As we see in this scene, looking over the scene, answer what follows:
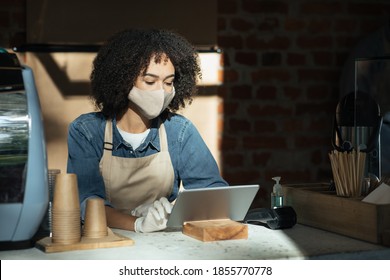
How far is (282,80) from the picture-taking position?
4.20 metres

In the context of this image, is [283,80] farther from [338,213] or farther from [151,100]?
[338,213]

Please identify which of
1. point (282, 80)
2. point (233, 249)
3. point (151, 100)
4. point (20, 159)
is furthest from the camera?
point (282, 80)

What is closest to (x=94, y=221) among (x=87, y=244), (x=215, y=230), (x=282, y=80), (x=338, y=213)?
(x=87, y=244)

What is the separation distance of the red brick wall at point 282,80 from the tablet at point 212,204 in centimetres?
195

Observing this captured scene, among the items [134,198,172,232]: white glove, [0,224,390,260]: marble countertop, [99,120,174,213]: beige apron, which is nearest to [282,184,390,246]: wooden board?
[0,224,390,260]: marble countertop

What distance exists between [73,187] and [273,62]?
2.44 metres

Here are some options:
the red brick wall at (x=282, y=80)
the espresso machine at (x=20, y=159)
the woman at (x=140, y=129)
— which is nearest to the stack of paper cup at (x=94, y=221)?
the espresso machine at (x=20, y=159)

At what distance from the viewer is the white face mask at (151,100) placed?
8.56 ft

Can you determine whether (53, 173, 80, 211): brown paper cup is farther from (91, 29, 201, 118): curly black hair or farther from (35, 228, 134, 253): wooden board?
(91, 29, 201, 118): curly black hair

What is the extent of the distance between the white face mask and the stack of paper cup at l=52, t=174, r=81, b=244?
76cm

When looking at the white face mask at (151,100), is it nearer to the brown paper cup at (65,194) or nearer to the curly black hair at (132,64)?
the curly black hair at (132,64)

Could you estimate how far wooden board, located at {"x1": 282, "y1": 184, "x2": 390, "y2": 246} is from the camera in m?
2.01

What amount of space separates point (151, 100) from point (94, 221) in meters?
0.73

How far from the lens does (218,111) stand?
4062mm
